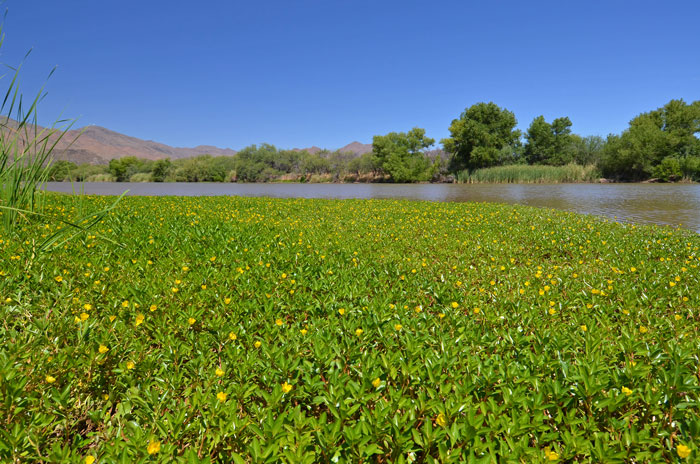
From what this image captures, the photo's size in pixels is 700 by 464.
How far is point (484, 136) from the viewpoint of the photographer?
6344cm

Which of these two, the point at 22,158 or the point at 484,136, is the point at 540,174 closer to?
the point at 484,136

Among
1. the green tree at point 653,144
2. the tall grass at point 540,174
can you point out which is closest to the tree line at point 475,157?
the green tree at point 653,144

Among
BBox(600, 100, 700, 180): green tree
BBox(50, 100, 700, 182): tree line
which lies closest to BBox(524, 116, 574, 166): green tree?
BBox(50, 100, 700, 182): tree line

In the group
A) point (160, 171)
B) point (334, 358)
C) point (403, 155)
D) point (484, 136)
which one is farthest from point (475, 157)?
point (160, 171)

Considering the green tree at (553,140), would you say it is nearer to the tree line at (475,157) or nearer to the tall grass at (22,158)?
the tree line at (475,157)

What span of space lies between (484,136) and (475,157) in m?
4.34

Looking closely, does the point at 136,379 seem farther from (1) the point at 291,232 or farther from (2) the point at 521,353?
(1) the point at 291,232

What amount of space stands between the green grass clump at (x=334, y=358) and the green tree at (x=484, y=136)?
64.2 m

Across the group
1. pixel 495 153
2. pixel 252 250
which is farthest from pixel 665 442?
pixel 495 153

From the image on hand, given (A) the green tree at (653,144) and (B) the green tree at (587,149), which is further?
(B) the green tree at (587,149)

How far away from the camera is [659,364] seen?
2.68 m

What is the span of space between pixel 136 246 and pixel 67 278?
1.73 metres

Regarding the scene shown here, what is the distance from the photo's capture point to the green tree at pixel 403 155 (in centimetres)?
6831

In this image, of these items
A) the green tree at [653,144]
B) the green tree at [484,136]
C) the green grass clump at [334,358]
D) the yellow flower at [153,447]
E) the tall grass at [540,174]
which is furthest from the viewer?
the green tree at [484,136]
